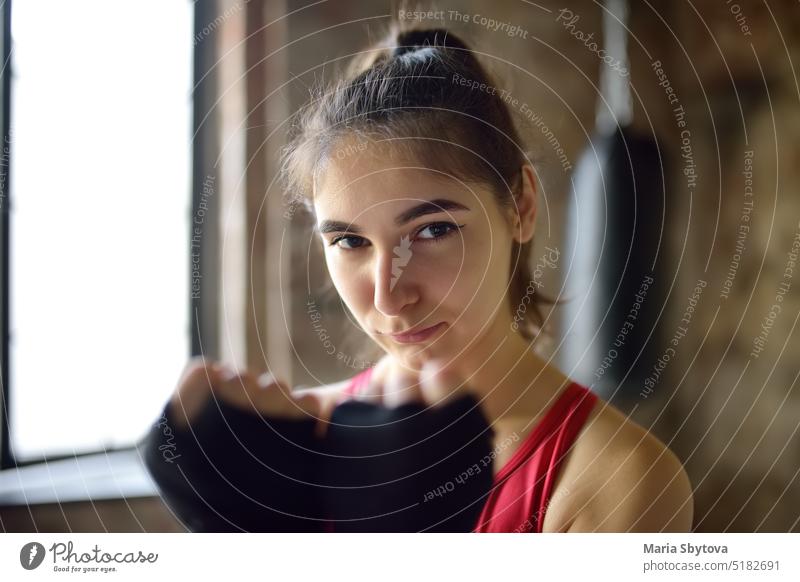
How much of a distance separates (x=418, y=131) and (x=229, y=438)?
0.25 m

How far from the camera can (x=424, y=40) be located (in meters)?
0.46

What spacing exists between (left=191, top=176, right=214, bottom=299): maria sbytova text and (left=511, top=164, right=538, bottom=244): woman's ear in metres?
0.22

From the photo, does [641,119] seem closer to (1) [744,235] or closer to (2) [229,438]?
(1) [744,235]

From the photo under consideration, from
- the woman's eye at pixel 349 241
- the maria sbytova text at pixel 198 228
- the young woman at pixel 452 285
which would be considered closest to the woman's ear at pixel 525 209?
the young woman at pixel 452 285

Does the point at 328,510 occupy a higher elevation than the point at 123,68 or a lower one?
lower

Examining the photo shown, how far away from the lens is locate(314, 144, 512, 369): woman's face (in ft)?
1.47

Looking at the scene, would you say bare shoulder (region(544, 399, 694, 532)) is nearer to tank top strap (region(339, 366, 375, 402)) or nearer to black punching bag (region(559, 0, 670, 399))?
black punching bag (region(559, 0, 670, 399))

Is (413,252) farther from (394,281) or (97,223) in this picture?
(97,223)

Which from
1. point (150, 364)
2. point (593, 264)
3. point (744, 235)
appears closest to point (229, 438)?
point (150, 364)

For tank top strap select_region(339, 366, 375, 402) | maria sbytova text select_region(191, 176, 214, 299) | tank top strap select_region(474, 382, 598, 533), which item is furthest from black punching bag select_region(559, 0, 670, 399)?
maria sbytova text select_region(191, 176, 214, 299)

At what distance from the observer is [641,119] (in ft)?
1.59

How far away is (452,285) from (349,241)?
0.08 meters

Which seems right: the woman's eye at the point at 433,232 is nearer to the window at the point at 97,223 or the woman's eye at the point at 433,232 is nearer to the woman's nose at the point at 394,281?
the woman's nose at the point at 394,281

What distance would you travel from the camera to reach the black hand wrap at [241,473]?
1.57 feet
